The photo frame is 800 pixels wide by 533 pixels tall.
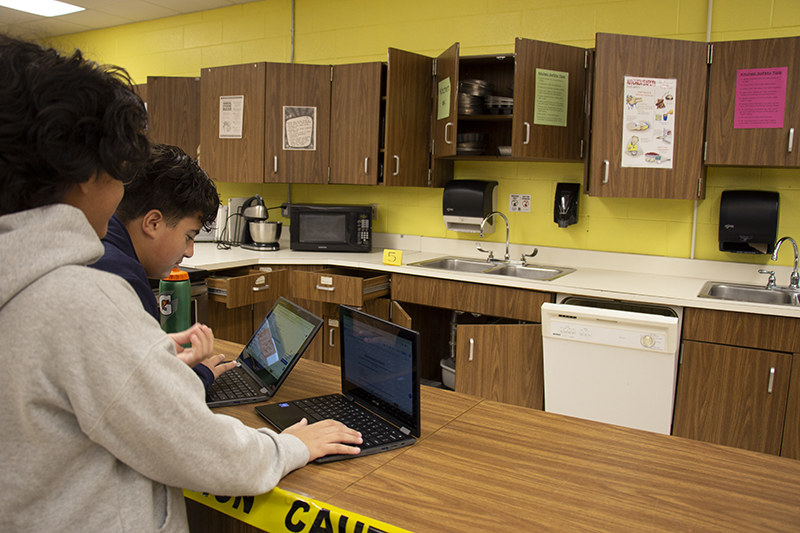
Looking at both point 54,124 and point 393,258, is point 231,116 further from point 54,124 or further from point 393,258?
point 54,124

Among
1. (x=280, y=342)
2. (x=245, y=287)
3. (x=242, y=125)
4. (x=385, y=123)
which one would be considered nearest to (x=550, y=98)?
(x=385, y=123)

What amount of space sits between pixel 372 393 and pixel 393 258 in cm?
217

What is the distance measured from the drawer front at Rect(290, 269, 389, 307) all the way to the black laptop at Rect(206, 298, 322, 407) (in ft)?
5.53

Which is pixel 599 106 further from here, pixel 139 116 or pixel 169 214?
pixel 139 116

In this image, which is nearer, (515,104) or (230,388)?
(230,388)

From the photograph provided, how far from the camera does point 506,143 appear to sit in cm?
368

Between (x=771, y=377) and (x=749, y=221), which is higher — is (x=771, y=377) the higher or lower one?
the lower one

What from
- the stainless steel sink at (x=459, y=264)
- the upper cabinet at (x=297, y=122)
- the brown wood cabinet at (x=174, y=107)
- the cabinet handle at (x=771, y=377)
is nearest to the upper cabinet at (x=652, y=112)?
the cabinet handle at (x=771, y=377)

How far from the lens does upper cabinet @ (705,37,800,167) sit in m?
2.70

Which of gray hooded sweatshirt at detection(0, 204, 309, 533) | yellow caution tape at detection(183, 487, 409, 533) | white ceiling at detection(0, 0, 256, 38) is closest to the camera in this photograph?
gray hooded sweatshirt at detection(0, 204, 309, 533)

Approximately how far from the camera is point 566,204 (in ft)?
11.1

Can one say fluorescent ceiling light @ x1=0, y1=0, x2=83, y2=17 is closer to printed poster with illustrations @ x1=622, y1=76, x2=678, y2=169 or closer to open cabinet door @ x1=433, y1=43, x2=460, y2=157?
open cabinet door @ x1=433, y1=43, x2=460, y2=157

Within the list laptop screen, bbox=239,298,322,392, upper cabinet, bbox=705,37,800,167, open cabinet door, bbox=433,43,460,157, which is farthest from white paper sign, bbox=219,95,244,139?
upper cabinet, bbox=705,37,800,167

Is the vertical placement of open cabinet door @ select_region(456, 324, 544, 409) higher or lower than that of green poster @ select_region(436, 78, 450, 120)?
lower
